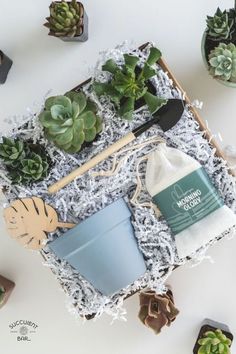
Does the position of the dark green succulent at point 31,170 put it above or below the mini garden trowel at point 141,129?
above

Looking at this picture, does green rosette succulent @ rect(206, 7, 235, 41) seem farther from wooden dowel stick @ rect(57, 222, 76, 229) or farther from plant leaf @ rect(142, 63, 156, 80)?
wooden dowel stick @ rect(57, 222, 76, 229)

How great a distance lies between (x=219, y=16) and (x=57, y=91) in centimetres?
30

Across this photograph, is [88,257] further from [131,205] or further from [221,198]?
[221,198]

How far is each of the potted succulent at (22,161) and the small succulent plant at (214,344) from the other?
38 centimetres

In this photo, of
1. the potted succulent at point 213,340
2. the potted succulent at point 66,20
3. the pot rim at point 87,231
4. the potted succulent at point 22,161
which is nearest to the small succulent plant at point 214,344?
the potted succulent at point 213,340

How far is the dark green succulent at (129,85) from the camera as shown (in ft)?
2.93

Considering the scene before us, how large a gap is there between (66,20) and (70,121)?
21 cm

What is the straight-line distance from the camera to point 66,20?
100 cm

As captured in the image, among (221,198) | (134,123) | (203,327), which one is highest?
(134,123)

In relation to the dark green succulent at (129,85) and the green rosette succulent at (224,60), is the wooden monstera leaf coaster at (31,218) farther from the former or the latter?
the green rosette succulent at (224,60)

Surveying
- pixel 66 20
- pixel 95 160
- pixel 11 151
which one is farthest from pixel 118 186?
pixel 66 20

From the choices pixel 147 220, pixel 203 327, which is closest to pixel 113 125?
pixel 147 220

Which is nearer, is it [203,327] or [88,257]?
[88,257]

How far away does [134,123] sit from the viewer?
0.94m
